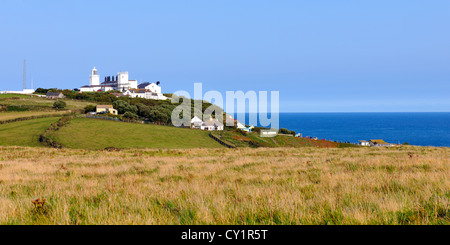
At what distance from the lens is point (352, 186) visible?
738cm

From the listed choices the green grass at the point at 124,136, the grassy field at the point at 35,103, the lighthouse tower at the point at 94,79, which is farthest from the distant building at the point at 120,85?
the green grass at the point at 124,136

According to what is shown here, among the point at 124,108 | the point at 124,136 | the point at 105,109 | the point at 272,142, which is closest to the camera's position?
the point at 124,136

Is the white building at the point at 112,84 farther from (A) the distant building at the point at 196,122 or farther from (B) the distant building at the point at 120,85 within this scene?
(A) the distant building at the point at 196,122

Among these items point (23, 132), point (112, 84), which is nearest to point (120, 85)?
point (112, 84)

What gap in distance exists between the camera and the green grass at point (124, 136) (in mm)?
51641

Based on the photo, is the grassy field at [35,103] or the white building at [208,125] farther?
the white building at [208,125]

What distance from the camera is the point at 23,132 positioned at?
5441cm

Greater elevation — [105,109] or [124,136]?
[105,109]


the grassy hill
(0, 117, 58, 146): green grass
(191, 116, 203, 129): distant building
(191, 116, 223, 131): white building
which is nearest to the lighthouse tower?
(191, 116, 203, 129): distant building

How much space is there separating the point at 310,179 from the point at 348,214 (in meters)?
4.61

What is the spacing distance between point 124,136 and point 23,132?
18.0 metres

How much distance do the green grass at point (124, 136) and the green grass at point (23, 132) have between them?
11.7 feet

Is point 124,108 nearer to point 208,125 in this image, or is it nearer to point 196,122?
point 196,122
